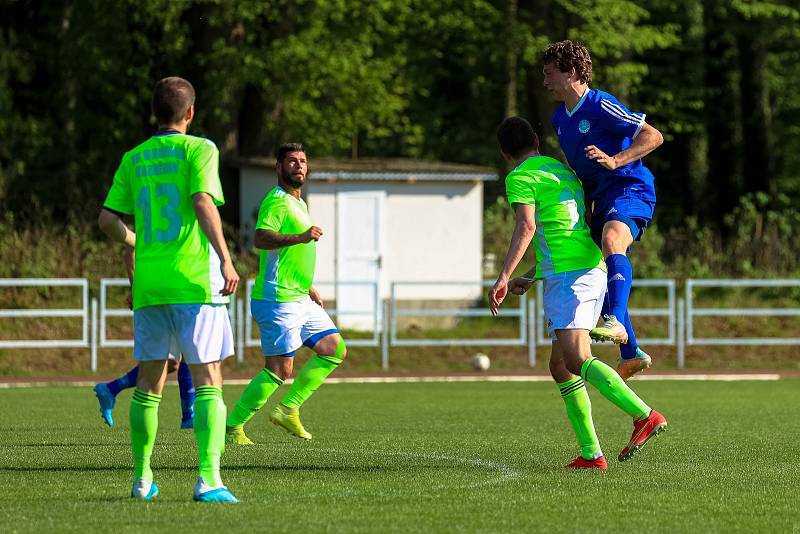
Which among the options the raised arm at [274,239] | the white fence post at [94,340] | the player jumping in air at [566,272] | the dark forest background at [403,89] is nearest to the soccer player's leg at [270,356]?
the raised arm at [274,239]

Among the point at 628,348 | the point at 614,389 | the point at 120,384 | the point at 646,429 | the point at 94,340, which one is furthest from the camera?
the point at 94,340

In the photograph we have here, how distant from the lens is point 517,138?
9086mm

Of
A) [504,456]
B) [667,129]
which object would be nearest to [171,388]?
[504,456]

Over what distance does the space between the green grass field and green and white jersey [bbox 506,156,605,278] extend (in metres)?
1.22

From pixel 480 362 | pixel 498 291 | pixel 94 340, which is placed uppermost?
pixel 498 291

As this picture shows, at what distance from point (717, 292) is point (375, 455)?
65.7 ft

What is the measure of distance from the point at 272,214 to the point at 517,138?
2.43 m

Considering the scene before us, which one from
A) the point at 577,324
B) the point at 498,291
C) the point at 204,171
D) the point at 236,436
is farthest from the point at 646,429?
the point at 236,436

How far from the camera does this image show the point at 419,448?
426 inches

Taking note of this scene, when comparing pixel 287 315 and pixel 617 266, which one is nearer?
pixel 617 266

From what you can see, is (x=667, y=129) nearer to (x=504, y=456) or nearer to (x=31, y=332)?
(x=31, y=332)

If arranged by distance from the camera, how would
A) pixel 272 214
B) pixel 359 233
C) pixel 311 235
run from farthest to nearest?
pixel 359 233
pixel 272 214
pixel 311 235

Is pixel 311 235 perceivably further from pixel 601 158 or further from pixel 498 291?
pixel 601 158

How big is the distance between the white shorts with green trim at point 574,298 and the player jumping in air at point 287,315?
98.3 inches
